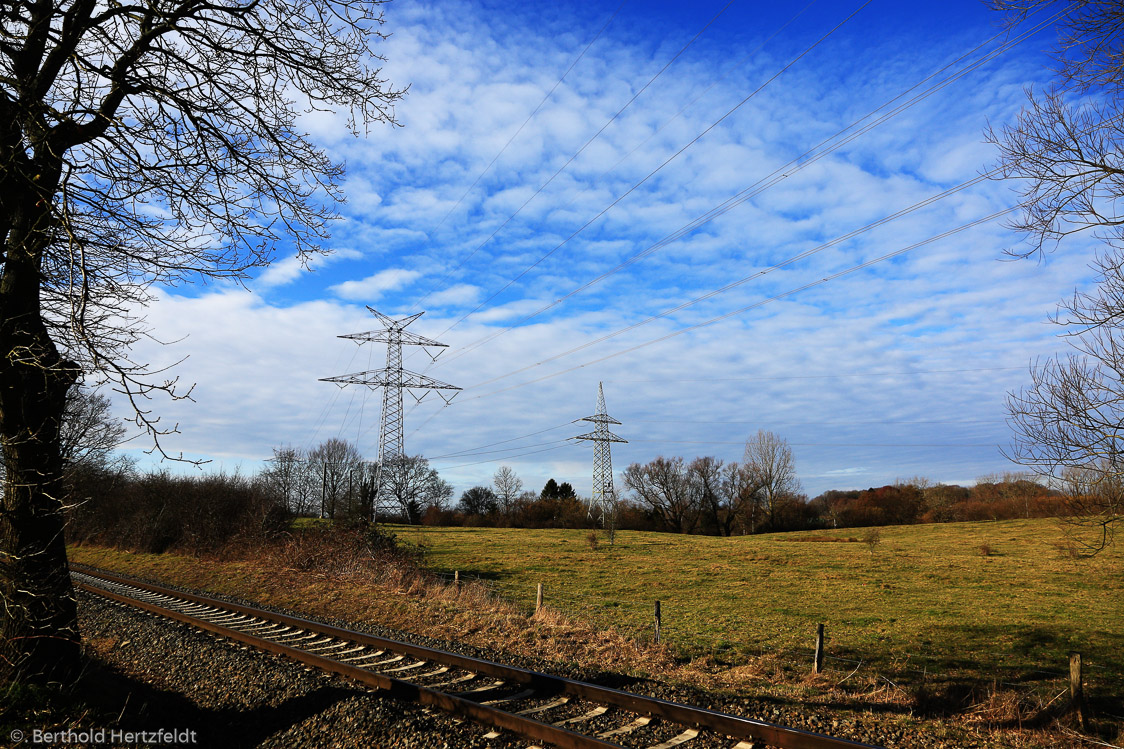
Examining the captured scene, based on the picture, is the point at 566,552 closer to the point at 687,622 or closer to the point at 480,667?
the point at 687,622

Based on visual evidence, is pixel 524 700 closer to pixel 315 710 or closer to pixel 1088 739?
pixel 315 710

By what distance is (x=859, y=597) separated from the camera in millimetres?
24391

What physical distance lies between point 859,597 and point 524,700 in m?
21.3

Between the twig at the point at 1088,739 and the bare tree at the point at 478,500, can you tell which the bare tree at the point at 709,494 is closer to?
the bare tree at the point at 478,500

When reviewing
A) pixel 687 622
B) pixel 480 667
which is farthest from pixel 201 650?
pixel 687 622

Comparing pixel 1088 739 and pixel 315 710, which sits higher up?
pixel 315 710

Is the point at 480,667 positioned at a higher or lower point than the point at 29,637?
lower

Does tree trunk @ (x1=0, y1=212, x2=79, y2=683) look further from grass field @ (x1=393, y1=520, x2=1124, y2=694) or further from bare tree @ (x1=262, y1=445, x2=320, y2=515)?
bare tree @ (x1=262, y1=445, x2=320, y2=515)

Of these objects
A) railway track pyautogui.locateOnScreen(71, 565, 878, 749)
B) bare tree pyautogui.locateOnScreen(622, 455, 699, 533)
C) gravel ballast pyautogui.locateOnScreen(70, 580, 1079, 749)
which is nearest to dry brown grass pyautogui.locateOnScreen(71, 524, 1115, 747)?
gravel ballast pyautogui.locateOnScreen(70, 580, 1079, 749)

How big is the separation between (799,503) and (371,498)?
75.2 metres

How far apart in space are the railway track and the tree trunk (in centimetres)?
339

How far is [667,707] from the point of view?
7004mm

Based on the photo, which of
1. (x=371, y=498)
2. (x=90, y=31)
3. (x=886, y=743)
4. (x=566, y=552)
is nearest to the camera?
(x=90, y=31)

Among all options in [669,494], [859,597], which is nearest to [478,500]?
[669,494]
